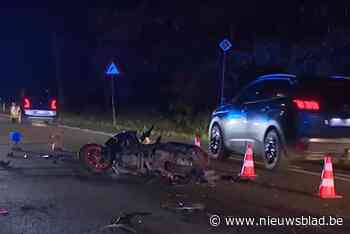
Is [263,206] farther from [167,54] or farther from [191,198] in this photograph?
[167,54]

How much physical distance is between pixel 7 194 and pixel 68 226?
8.21 ft

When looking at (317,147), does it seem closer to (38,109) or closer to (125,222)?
(125,222)

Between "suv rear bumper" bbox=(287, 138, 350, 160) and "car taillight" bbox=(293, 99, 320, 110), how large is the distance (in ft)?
1.82

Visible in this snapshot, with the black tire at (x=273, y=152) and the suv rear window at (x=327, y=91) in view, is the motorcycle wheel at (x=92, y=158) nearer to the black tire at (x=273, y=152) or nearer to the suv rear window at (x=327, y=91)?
the black tire at (x=273, y=152)

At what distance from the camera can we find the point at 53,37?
46.9 meters

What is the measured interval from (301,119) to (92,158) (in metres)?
3.76

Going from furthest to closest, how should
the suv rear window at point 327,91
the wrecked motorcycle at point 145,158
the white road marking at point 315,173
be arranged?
1. the suv rear window at point 327,91
2. the white road marking at point 315,173
3. the wrecked motorcycle at point 145,158

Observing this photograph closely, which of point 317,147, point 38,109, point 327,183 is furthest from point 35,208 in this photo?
point 38,109

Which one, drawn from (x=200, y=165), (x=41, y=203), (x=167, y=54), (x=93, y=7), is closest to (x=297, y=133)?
(x=200, y=165)

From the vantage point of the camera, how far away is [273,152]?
1351 cm

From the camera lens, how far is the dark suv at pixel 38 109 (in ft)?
101

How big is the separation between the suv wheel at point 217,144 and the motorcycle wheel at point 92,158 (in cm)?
344

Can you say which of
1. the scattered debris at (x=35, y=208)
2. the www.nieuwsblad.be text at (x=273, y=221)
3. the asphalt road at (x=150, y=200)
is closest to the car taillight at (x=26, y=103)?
the asphalt road at (x=150, y=200)

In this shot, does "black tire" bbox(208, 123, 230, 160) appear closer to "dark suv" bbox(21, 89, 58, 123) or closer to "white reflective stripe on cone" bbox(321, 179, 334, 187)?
"white reflective stripe on cone" bbox(321, 179, 334, 187)
